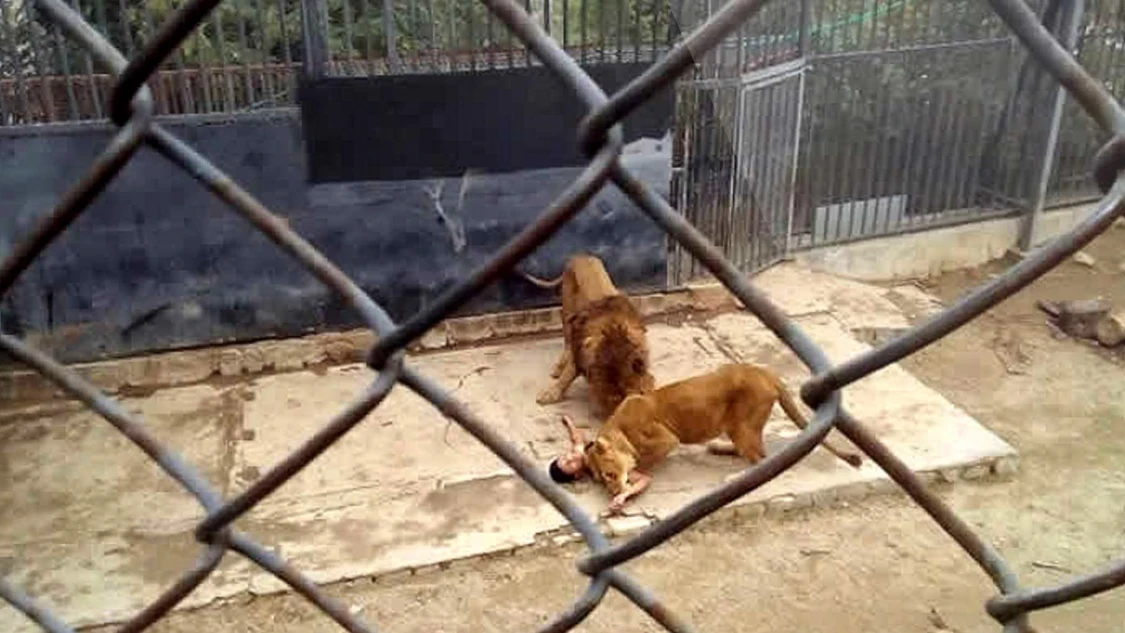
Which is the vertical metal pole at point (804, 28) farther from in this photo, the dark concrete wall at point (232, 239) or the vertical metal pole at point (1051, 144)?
the vertical metal pole at point (1051, 144)

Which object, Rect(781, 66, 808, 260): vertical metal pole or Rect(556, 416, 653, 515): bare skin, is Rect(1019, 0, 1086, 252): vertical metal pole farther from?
Rect(556, 416, 653, 515): bare skin

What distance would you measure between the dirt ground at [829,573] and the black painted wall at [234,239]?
171cm

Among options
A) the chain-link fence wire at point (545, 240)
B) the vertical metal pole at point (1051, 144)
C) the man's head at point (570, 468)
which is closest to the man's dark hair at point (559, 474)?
the man's head at point (570, 468)

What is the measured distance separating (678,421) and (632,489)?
11.4 inches

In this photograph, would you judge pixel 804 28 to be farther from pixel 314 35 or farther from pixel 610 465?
pixel 610 465

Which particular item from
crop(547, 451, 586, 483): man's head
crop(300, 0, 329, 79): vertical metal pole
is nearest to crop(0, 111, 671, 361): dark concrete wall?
crop(300, 0, 329, 79): vertical metal pole

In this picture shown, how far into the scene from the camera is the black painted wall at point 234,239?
165 inches

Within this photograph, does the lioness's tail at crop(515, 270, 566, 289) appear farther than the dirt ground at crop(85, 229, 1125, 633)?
Yes

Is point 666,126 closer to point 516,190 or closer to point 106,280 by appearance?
point 516,190

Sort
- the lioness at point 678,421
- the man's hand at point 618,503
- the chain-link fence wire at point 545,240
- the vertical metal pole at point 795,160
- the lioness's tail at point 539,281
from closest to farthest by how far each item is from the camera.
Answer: the chain-link fence wire at point 545,240 < the man's hand at point 618,503 < the lioness at point 678,421 < the lioness's tail at point 539,281 < the vertical metal pole at point 795,160

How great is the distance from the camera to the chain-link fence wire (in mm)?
566

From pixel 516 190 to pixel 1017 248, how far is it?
3106mm

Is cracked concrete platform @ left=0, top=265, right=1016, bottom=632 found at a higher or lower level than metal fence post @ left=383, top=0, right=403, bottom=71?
lower

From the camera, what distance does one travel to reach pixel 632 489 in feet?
11.3
